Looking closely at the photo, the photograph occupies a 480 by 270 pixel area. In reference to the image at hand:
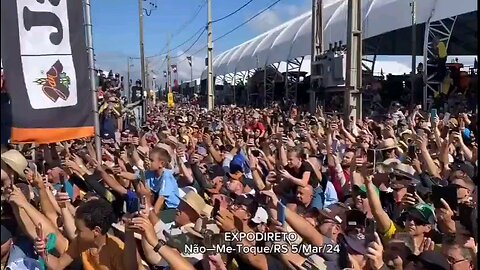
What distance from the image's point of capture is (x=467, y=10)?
63.9 ft

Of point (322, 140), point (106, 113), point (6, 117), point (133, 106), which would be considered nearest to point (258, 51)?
point (133, 106)

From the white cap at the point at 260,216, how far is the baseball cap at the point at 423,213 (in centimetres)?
100

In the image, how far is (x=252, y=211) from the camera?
16.9ft

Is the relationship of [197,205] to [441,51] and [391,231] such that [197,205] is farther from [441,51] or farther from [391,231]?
[441,51]

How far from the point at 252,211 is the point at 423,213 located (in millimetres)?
1216

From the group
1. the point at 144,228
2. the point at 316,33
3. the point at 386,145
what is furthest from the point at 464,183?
the point at 316,33

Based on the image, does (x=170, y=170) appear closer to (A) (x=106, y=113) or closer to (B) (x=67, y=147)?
(B) (x=67, y=147)

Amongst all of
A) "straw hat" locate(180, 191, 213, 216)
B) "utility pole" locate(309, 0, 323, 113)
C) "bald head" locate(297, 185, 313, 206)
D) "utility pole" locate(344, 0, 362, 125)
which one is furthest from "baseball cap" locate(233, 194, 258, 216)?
"utility pole" locate(309, 0, 323, 113)

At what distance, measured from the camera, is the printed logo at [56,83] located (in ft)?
16.9

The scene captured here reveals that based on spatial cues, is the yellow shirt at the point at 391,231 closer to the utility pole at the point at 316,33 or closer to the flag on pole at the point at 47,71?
the flag on pole at the point at 47,71

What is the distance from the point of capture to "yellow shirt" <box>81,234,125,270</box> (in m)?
4.26

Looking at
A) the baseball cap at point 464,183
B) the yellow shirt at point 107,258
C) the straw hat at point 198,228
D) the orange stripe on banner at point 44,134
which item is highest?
the orange stripe on banner at point 44,134

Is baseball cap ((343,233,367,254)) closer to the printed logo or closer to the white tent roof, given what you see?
the printed logo

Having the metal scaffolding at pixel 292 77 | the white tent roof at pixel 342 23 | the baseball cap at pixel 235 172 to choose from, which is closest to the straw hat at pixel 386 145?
the baseball cap at pixel 235 172
